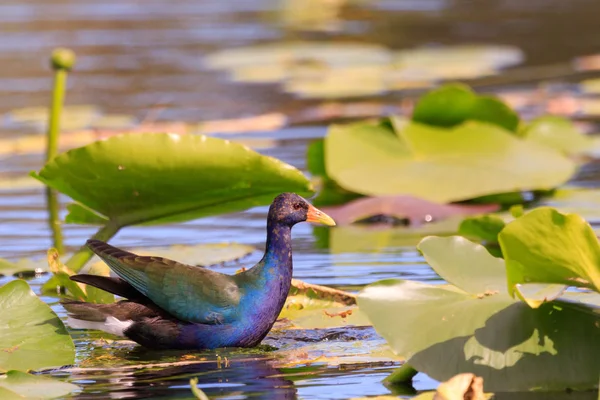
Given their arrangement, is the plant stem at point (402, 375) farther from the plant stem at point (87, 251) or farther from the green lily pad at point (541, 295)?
the plant stem at point (87, 251)

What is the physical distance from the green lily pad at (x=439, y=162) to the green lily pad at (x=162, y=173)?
203cm

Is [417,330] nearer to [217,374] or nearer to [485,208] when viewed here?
[217,374]

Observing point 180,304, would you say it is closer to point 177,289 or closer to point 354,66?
point 177,289

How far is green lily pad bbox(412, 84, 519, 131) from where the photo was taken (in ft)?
24.4

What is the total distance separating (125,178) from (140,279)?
0.46 metres

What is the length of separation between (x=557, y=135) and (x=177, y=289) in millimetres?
4420

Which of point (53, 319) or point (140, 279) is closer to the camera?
point (53, 319)

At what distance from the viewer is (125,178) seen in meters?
4.59

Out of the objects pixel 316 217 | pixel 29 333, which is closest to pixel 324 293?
pixel 316 217

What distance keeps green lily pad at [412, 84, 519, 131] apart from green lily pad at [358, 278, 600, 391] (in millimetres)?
3988

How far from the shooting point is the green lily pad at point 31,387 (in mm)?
3428

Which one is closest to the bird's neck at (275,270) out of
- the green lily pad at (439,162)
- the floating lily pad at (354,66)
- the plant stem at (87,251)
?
the plant stem at (87,251)

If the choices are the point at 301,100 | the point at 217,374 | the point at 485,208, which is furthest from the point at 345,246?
the point at 301,100

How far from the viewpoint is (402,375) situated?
11.9 ft
